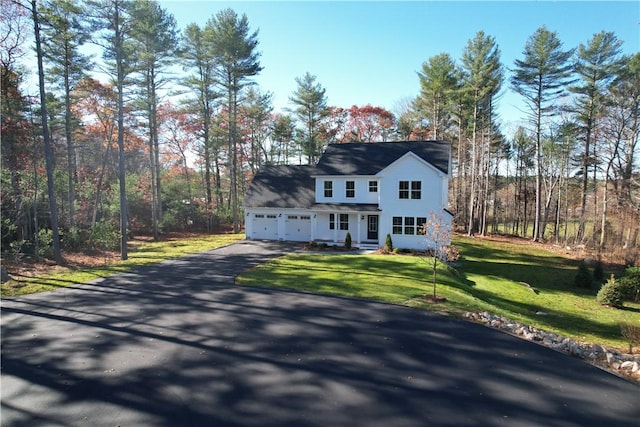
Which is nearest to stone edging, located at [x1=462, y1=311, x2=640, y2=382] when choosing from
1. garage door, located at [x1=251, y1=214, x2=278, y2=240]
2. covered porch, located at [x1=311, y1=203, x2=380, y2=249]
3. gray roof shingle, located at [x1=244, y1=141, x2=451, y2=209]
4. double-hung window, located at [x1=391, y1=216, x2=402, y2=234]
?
double-hung window, located at [x1=391, y1=216, x2=402, y2=234]

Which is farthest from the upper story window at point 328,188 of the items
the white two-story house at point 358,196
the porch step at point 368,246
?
the porch step at point 368,246

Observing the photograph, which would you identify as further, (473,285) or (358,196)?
(358,196)

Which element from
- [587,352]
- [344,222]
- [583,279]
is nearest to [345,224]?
[344,222]

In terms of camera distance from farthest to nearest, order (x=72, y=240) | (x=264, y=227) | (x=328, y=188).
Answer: (x=264, y=227) → (x=328, y=188) → (x=72, y=240)

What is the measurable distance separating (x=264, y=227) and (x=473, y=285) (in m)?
15.5

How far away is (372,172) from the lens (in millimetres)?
23375

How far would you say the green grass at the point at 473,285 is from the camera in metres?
12.3

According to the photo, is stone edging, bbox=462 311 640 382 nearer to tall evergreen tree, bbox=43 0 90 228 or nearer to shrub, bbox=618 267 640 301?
shrub, bbox=618 267 640 301

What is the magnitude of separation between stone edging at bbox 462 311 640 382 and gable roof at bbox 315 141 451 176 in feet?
47.6

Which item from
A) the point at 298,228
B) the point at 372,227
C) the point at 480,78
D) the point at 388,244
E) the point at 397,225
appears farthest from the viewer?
the point at 480,78

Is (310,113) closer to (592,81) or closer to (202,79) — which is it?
(202,79)

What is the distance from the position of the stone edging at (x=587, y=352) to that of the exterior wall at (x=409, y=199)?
1213cm

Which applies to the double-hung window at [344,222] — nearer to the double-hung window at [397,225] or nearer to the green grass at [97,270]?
the double-hung window at [397,225]

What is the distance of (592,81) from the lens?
28.5m
